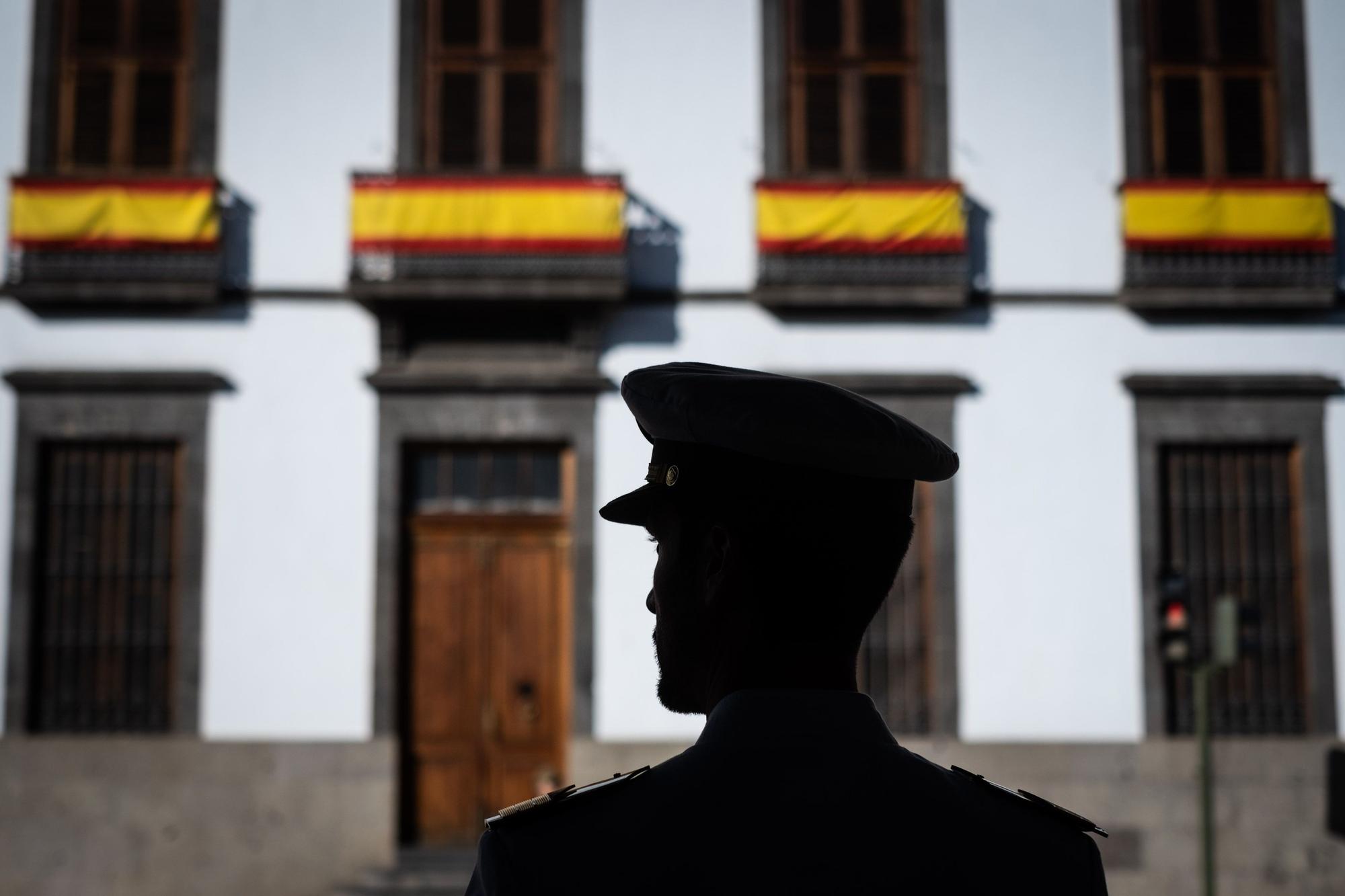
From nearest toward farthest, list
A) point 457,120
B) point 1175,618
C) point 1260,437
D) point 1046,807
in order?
point 1046,807, point 1175,618, point 1260,437, point 457,120

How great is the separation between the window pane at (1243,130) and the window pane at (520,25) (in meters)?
5.74

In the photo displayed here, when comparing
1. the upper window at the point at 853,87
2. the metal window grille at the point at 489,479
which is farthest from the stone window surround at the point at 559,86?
the metal window grille at the point at 489,479

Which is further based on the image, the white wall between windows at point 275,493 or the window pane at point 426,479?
the window pane at point 426,479

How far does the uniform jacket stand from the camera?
Answer: 4.34 feet

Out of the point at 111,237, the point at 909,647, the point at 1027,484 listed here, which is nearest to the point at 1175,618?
the point at 1027,484

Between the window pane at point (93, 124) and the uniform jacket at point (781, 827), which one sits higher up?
the window pane at point (93, 124)

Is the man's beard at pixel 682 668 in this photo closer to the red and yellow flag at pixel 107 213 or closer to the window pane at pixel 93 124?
the red and yellow flag at pixel 107 213

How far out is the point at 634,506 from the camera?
61.6 inches

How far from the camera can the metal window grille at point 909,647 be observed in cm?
1140

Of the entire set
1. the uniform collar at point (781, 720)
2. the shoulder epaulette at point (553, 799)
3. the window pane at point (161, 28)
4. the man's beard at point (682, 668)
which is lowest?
the shoulder epaulette at point (553, 799)

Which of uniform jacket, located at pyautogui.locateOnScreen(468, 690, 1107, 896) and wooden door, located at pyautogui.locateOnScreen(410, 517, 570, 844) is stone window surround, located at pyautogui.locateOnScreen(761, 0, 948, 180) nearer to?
wooden door, located at pyautogui.locateOnScreen(410, 517, 570, 844)

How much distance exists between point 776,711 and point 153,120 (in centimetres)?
1162

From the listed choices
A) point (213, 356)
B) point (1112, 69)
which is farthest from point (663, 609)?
point (1112, 69)

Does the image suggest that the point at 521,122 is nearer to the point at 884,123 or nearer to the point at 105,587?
the point at 884,123
